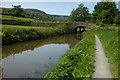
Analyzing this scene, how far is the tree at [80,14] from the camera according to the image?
8569 centimetres

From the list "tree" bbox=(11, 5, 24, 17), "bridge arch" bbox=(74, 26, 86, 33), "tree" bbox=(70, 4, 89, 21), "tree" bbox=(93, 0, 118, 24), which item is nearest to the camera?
"tree" bbox=(93, 0, 118, 24)

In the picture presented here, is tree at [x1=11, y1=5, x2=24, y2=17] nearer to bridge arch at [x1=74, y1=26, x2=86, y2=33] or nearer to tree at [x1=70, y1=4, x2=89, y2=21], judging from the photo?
bridge arch at [x1=74, y1=26, x2=86, y2=33]

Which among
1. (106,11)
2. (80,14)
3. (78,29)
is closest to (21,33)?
(106,11)

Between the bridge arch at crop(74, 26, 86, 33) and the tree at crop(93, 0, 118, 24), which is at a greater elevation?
the tree at crop(93, 0, 118, 24)

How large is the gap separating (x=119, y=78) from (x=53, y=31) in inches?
1664

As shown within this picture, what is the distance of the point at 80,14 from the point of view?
284ft

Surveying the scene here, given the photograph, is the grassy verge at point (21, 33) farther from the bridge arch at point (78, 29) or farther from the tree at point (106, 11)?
the tree at point (106, 11)

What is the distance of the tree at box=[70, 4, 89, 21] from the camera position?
281ft

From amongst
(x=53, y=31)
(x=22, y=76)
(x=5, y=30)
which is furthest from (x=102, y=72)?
(x=53, y=31)

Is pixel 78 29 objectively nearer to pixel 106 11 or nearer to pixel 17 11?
pixel 106 11

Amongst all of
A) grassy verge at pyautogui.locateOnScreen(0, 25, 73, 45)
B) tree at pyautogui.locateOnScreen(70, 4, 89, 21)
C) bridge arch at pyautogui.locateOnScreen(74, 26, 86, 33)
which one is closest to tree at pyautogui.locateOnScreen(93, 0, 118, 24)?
bridge arch at pyautogui.locateOnScreen(74, 26, 86, 33)

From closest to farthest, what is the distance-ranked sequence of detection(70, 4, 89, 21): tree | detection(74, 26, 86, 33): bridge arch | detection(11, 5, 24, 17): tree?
detection(74, 26, 86, 33): bridge arch → detection(11, 5, 24, 17): tree → detection(70, 4, 89, 21): tree

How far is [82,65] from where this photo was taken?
14188 millimetres

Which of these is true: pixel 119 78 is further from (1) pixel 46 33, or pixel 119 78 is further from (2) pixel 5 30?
(1) pixel 46 33
